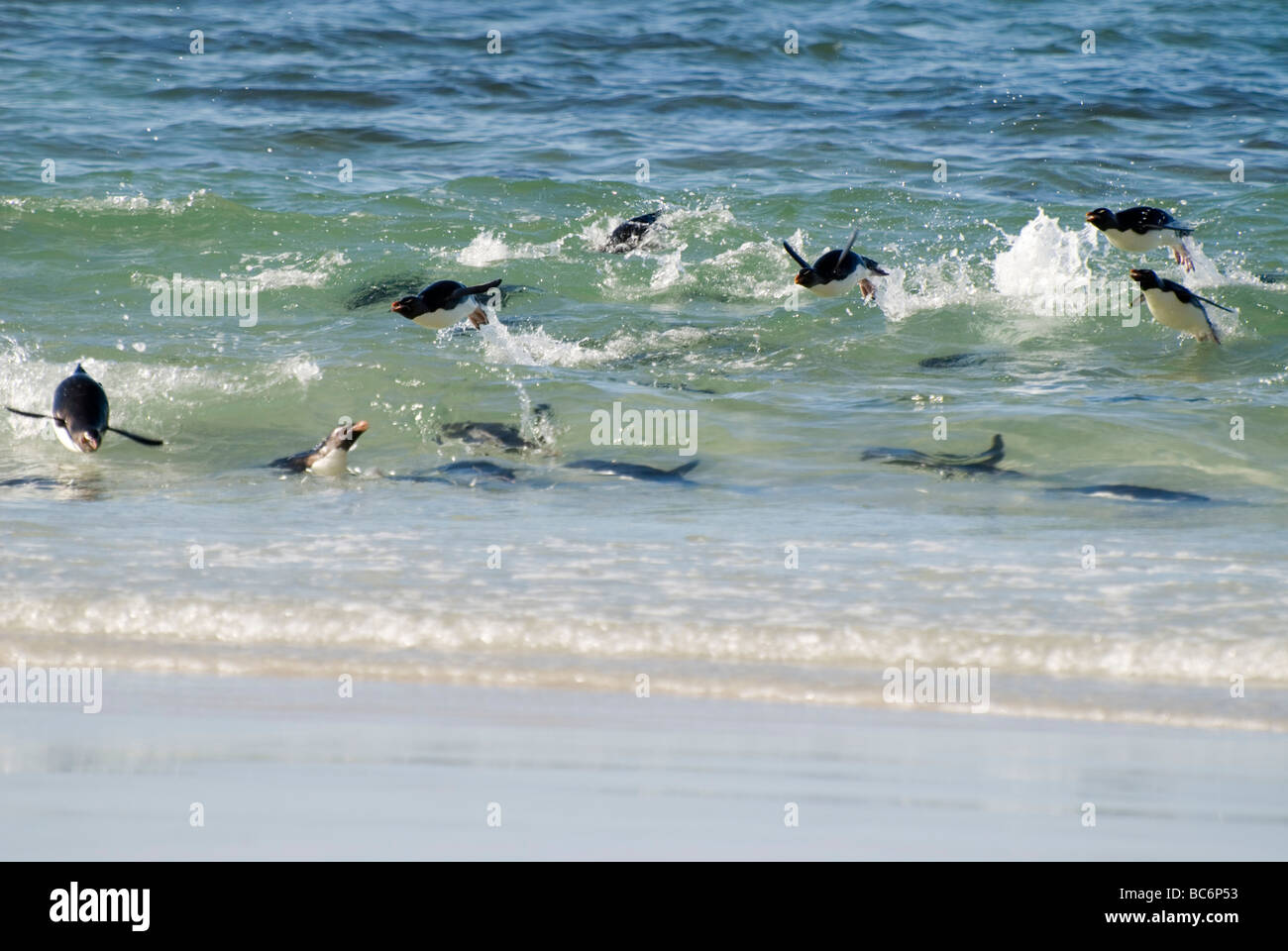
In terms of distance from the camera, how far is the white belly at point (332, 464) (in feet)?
21.1

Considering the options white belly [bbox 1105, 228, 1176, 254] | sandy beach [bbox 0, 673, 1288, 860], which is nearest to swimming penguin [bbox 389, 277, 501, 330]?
white belly [bbox 1105, 228, 1176, 254]

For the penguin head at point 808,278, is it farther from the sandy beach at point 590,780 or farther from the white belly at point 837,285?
the sandy beach at point 590,780

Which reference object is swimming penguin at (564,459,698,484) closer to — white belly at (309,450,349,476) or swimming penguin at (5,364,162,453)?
white belly at (309,450,349,476)

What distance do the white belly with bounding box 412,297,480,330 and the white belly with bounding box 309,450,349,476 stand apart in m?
1.50

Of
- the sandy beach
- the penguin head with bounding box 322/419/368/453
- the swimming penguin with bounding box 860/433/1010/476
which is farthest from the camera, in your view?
the swimming penguin with bounding box 860/433/1010/476

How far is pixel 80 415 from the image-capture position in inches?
243

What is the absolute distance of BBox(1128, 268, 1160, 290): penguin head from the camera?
9.09 metres

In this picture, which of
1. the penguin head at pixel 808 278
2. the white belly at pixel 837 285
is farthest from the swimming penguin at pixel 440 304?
the white belly at pixel 837 285

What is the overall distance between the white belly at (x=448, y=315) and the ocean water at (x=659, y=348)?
426mm

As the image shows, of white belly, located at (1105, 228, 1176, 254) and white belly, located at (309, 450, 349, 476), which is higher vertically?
white belly, located at (1105, 228, 1176, 254)

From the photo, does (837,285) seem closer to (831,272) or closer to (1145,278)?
(831,272)

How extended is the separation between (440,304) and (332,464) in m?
1.61

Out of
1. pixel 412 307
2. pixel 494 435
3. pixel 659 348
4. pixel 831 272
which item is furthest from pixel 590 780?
pixel 659 348
